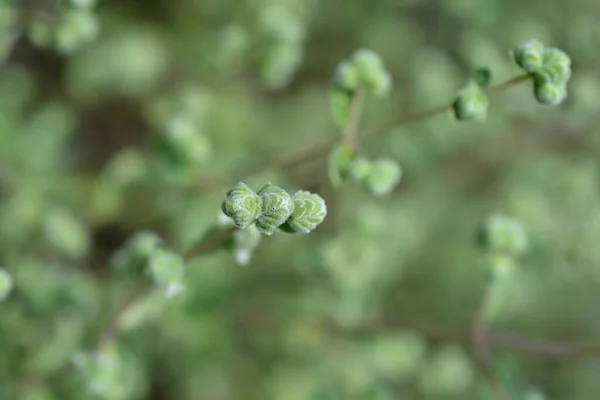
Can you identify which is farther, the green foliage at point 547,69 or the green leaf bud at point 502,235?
the green leaf bud at point 502,235

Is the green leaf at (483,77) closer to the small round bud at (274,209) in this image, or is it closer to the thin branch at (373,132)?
the thin branch at (373,132)

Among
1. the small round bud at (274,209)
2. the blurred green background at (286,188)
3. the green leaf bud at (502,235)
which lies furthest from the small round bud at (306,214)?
the green leaf bud at (502,235)

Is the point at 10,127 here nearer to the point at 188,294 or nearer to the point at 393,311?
the point at 188,294

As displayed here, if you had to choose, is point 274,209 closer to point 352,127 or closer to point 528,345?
point 352,127

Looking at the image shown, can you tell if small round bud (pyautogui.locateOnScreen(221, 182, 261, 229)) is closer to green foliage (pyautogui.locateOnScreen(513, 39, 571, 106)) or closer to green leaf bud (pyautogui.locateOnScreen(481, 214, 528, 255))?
green foliage (pyautogui.locateOnScreen(513, 39, 571, 106))

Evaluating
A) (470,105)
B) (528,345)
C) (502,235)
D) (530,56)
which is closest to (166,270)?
(470,105)

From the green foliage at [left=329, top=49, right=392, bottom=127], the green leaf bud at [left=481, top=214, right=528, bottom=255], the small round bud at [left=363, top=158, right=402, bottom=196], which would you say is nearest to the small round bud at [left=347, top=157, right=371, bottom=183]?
the small round bud at [left=363, top=158, right=402, bottom=196]
